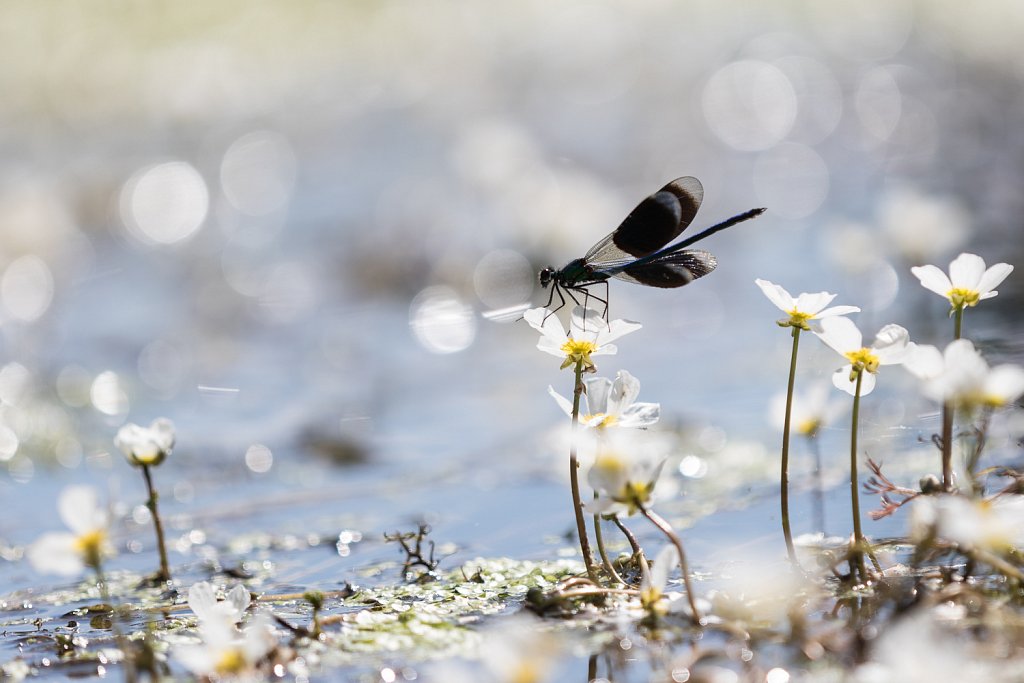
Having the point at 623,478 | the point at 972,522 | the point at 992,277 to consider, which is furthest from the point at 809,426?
the point at 972,522

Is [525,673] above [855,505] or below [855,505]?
below

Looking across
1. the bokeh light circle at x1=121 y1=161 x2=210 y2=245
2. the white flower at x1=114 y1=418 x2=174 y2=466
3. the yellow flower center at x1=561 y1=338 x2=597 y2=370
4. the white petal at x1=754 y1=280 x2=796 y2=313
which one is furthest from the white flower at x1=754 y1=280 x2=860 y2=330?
the bokeh light circle at x1=121 y1=161 x2=210 y2=245

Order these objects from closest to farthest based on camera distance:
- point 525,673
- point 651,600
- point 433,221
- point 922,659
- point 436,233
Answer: point 922,659 < point 525,673 < point 651,600 < point 436,233 < point 433,221

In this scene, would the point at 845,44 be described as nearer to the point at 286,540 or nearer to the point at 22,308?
the point at 22,308

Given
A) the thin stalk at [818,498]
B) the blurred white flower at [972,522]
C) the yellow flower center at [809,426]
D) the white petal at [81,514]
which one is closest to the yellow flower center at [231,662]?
the white petal at [81,514]

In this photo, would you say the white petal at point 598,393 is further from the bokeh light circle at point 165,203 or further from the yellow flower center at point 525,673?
the bokeh light circle at point 165,203

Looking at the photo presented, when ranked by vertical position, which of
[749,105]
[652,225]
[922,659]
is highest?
[749,105]

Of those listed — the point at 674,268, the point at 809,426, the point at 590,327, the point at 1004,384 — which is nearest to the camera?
the point at 1004,384

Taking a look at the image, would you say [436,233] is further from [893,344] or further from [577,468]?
[893,344]

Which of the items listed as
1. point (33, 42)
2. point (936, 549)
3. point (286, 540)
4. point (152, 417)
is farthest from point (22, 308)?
point (33, 42)
